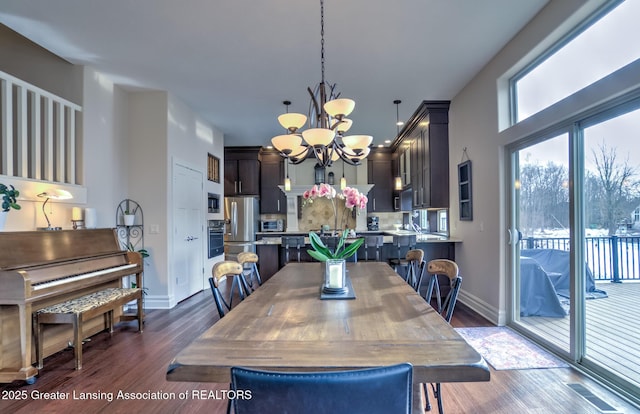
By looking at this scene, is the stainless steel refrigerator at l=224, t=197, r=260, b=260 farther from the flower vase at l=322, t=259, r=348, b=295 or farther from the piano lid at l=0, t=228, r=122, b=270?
the flower vase at l=322, t=259, r=348, b=295

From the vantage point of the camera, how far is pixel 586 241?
2.43 m

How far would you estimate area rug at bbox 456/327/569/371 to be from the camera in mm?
2496

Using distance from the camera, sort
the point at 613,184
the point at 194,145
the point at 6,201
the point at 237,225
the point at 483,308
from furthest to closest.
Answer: the point at 237,225, the point at 194,145, the point at 483,308, the point at 6,201, the point at 613,184

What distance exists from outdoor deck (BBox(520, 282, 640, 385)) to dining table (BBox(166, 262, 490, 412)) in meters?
1.52

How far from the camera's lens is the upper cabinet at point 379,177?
305 inches

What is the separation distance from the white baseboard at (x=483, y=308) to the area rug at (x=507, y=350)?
0.13m

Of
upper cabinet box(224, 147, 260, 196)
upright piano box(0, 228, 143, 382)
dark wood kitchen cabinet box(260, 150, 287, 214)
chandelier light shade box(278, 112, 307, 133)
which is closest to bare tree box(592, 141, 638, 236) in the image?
chandelier light shade box(278, 112, 307, 133)

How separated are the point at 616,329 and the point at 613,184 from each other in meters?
1.00

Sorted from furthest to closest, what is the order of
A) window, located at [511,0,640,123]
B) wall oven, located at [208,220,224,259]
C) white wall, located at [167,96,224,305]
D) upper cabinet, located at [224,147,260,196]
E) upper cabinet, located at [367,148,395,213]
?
upper cabinet, located at [367,148,395,213] → upper cabinet, located at [224,147,260,196] → wall oven, located at [208,220,224,259] → white wall, located at [167,96,224,305] → window, located at [511,0,640,123]

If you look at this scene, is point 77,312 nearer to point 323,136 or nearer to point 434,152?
point 323,136

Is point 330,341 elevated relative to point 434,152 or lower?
lower

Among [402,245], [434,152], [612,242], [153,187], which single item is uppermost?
[434,152]

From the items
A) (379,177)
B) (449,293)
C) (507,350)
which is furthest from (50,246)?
(379,177)

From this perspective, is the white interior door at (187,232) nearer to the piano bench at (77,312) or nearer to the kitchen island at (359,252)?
the kitchen island at (359,252)
